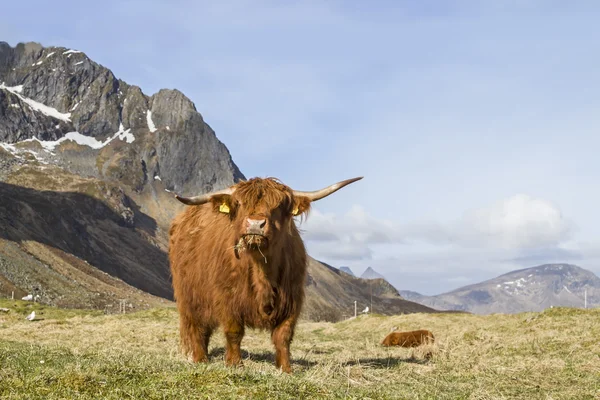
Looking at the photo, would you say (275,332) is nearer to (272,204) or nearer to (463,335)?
(272,204)

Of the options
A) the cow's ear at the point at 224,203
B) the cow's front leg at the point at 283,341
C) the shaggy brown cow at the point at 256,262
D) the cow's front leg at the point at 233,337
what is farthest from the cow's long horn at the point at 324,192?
the cow's front leg at the point at 233,337

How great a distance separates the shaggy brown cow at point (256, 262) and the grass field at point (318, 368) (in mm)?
720

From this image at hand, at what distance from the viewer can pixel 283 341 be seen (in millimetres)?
9227

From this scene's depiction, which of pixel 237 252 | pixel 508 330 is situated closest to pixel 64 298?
pixel 508 330

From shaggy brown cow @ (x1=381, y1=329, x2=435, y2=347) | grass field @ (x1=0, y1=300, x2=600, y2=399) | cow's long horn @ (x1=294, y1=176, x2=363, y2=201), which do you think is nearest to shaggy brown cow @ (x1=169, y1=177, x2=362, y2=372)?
cow's long horn @ (x1=294, y1=176, x2=363, y2=201)

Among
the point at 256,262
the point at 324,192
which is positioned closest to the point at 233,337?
the point at 256,262

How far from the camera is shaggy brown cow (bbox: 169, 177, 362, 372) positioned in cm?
905

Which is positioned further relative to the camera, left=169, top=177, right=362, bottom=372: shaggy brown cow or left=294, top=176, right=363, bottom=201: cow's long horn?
left=294, top=176, right=363, bottom=201: cow's long horn

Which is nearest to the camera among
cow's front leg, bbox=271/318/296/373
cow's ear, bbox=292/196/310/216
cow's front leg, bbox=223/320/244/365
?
cow's front leg, bbox=271/318/296/373

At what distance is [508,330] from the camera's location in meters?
19.1

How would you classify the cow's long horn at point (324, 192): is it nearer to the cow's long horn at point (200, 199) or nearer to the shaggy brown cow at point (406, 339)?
the cow's long horn at point (200, 199)

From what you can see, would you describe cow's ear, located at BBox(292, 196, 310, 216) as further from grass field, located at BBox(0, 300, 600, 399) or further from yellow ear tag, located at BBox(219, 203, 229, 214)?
grass field, located at BBox(0, 300, 600, 399)

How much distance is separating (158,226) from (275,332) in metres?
182

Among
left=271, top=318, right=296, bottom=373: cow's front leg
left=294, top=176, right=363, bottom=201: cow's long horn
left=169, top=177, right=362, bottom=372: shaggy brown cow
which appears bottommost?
left=271, top=318, right=296, bottom=373: cow's front leg
